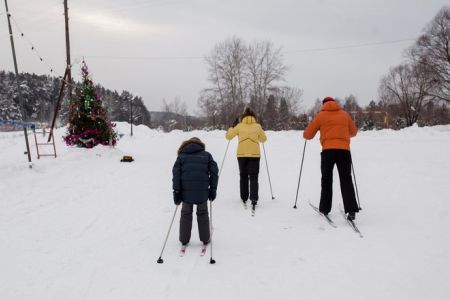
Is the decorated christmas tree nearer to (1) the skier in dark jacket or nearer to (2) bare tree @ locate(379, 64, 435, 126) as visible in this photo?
(1) the skier in dark jacket

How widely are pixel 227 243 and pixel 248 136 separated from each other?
279 centimetres

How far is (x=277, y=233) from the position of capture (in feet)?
18.7

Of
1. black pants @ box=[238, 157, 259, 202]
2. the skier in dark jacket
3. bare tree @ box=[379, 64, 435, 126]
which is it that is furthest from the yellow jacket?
bare tree @ box=[379, 64, 435, 126]

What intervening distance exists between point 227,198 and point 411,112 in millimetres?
55771

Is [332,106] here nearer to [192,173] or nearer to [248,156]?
[248,156]

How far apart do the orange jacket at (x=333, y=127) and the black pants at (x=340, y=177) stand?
0.14m

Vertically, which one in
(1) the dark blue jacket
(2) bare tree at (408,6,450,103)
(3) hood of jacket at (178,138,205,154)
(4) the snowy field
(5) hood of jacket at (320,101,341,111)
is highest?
(2) bare tree at (408,6,450,103)

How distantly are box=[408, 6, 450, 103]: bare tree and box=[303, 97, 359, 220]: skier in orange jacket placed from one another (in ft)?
117

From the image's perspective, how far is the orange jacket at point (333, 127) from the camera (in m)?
6.09

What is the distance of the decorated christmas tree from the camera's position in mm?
14750

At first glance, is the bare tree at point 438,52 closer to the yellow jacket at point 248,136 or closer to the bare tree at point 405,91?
the bare tree at point 405,91

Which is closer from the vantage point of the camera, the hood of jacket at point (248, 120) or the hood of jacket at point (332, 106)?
the hood of jacket at point (332, 106)

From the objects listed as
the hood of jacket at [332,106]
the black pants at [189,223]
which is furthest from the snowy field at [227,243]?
the hood of jacket at [332,106]

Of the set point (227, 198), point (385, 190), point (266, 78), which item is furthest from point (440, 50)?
point (227, 198)
